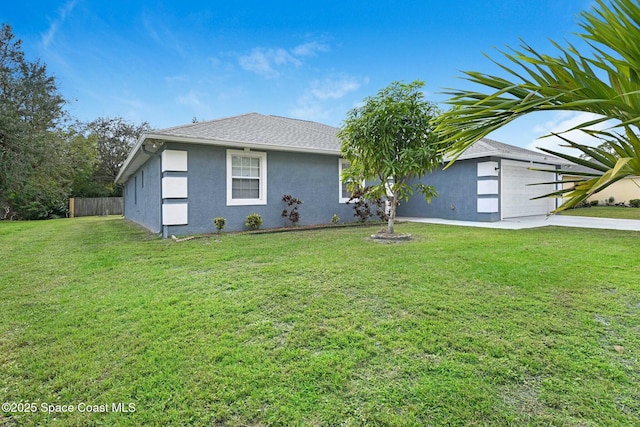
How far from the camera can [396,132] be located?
6.71m

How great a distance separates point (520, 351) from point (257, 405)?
1.98 metres

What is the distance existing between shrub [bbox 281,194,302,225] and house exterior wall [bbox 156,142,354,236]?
0.45ft

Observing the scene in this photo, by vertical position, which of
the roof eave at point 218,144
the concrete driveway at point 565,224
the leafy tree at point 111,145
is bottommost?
the concrete driveway at point 565,224

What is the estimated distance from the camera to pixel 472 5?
8.48 metres

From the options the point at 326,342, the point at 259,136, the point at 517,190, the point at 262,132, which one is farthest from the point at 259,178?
the point at 517,190

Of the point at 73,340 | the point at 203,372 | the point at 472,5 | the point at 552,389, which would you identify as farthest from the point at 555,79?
the point at 472,5

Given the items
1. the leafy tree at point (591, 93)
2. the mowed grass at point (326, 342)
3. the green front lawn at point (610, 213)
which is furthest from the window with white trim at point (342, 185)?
the green front lawn at point (610, 213)

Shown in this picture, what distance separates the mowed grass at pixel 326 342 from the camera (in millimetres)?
1817

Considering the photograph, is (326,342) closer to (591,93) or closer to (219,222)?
(591,93)

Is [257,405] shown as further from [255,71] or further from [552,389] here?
[255,71]

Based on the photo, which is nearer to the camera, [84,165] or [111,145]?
[84,165]

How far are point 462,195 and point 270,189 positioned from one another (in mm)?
7573

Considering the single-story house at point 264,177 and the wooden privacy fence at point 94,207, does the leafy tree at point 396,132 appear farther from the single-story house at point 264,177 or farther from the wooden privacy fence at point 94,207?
the wooden privacy fence at point 94,207

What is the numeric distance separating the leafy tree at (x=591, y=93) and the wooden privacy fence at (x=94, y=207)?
26.0 metres
